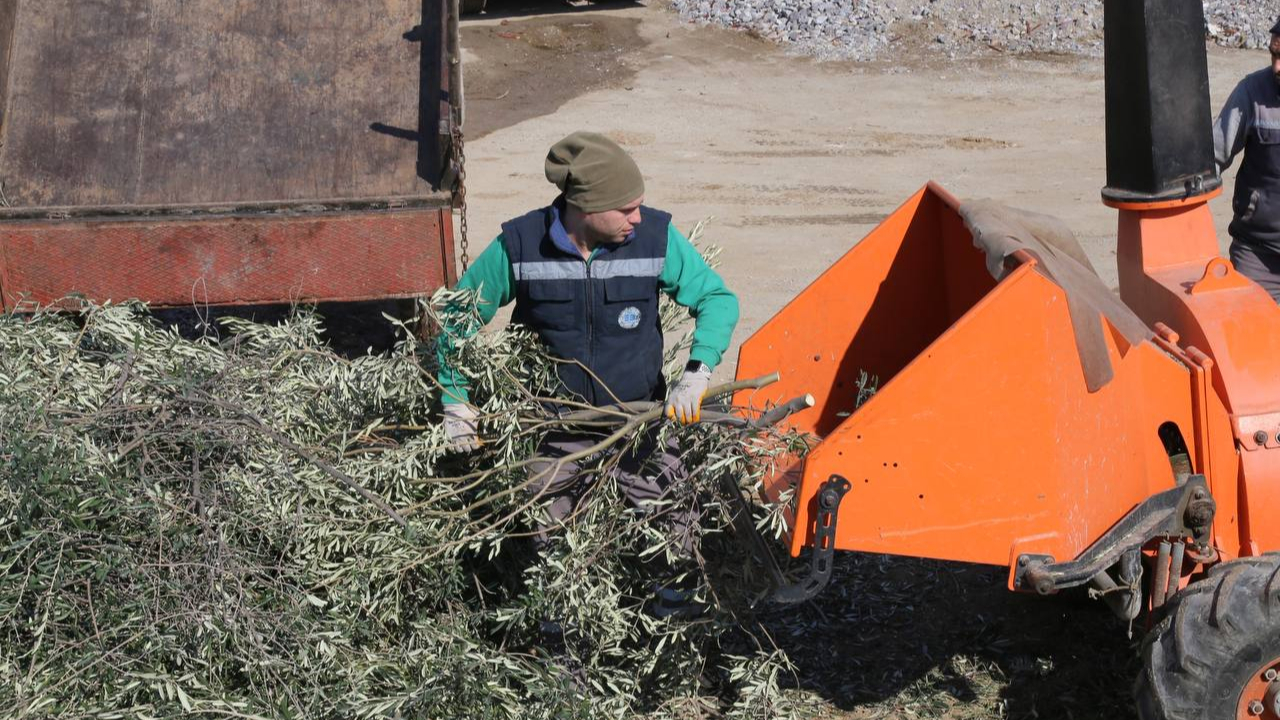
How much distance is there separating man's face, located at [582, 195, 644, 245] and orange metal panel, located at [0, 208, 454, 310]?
2.23 metres

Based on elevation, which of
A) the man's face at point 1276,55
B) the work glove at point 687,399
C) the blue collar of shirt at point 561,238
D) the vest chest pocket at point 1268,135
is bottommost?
the work glove at point 687,399

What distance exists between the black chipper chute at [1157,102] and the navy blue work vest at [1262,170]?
1307 millimetres

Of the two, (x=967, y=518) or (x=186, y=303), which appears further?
(x=186, y=303)

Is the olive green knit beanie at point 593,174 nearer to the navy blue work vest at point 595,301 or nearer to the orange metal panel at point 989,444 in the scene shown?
the navy blue work vest at point 595,301

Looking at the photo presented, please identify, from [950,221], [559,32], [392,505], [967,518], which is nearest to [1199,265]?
[950,221]

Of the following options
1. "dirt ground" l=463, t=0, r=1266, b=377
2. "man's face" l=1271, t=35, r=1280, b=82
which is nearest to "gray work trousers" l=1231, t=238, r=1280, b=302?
"man's face" l=1271, t=35, r=1280, b=82

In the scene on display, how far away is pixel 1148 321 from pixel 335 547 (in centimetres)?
253

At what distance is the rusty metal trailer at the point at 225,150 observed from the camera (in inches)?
238

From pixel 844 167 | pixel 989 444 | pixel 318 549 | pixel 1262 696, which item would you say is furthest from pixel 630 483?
pixel 844 167

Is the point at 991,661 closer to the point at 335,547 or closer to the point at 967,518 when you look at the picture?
the point at 967,518

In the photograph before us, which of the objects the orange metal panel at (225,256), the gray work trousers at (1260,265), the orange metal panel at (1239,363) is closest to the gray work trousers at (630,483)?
the orange metal panel at (1239,363)

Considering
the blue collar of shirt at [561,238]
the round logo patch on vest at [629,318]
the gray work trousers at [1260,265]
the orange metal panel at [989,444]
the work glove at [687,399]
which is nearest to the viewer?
the orange metal panel at [989,444]

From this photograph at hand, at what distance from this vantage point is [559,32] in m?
15.9

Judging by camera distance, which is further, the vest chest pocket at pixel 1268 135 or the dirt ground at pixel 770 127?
the dirt ground at pixel 770 127
